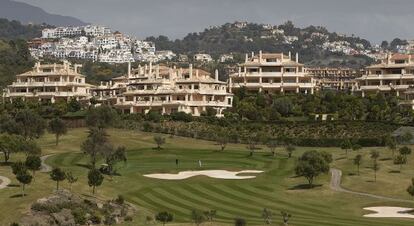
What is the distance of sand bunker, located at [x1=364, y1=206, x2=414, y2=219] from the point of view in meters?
76.5

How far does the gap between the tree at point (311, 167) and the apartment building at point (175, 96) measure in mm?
56657

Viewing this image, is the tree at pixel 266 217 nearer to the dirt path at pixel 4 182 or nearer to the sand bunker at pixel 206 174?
the dirt path at pixel 4 182

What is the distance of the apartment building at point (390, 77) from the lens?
164m

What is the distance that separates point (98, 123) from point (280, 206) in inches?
2018

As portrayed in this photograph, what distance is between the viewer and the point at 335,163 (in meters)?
108

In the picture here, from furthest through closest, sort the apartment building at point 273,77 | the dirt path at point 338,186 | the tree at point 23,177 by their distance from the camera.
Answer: the apartment building at point 273,77
the dirt path at point 338,186
the tree at point 23,177

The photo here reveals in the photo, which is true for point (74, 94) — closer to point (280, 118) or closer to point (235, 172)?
point (280, 118)

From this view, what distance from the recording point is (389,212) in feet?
258

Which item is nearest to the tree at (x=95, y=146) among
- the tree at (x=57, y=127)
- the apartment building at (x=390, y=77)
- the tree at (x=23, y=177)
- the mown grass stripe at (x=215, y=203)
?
the mown grass stripe at (x=215, y=203)

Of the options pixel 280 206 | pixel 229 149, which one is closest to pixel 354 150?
pixel 229 149

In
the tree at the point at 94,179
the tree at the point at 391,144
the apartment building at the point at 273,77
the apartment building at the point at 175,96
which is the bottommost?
the tree at the point at 94,179

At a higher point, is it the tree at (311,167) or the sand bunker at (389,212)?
the tree at (311,167)

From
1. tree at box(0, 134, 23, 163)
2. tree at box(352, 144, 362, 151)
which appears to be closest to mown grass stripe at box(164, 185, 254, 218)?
tree at box(0, 134, 23, 163)

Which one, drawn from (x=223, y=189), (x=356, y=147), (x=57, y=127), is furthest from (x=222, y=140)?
(x=223, y=189)
